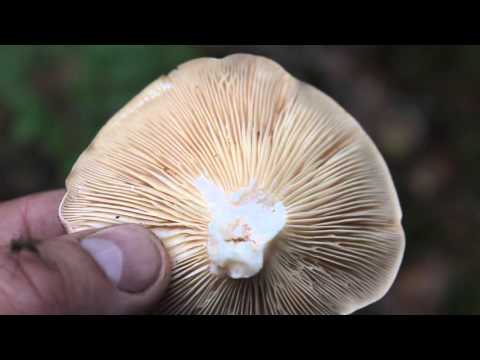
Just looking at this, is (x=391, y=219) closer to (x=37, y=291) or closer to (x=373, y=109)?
(x=37, y=291)

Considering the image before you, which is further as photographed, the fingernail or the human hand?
the fingernail

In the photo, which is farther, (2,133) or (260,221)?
(2,133)

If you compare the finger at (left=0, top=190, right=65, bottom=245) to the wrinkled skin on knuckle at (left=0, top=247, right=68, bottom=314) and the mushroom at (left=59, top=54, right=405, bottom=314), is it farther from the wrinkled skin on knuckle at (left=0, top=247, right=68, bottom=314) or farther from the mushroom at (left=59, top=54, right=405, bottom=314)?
the wrinkled skin on knuckle at (left=0, top=247, right=68, bottom=314)

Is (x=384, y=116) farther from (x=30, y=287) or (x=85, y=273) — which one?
(x=30, y=287)

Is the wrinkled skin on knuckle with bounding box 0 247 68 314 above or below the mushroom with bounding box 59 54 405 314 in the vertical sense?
below

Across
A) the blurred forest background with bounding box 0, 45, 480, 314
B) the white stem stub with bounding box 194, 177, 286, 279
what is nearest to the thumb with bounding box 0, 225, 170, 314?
the white stem stub with bounding box 194, 177, 286, 279

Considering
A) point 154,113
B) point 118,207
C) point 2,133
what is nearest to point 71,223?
point 118,207

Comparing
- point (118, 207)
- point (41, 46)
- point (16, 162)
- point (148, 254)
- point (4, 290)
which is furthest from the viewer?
point (16, 162)
